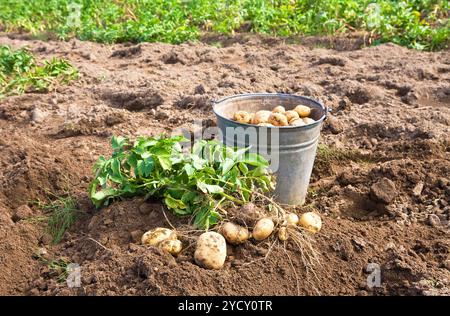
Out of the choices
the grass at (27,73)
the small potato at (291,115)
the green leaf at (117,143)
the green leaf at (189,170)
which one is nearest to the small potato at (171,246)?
the green leaf at (189,170)

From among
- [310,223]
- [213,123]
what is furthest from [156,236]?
[213,123]

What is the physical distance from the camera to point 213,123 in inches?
175

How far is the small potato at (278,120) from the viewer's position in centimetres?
303

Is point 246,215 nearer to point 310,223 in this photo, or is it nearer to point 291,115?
point 310,223

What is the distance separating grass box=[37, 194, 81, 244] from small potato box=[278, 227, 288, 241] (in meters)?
1.27

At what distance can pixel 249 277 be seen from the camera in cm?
249

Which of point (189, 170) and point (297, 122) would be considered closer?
point (189, 170)

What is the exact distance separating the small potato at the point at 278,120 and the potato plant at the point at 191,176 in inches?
11.3

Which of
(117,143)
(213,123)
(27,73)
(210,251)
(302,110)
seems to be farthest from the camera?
(27,73)

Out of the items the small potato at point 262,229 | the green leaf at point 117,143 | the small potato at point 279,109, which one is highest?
the small potato at point 279,109

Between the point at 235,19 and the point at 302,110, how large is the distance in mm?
4630

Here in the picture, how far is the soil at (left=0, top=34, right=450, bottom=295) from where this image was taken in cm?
252

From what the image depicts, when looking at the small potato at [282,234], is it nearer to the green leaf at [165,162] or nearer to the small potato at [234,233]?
the small potato at [234,233]

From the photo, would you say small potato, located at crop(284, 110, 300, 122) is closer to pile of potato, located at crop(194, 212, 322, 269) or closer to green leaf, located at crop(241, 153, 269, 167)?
green leaf, located at crop(241, 153, 269, 167)
